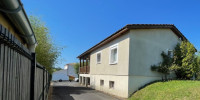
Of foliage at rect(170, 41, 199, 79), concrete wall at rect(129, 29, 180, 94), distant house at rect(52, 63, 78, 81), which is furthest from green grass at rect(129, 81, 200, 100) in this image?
distant house at rect(52, 63, 78, 81)

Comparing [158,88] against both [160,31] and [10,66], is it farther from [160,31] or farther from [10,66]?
[10,66]

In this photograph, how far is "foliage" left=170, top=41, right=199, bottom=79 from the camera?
40.5 ft

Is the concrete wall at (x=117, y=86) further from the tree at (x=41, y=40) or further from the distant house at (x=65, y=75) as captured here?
the distant house at (x=65, y=75)

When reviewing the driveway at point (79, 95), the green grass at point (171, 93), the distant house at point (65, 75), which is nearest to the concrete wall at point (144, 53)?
the green grass at point (171, 93)

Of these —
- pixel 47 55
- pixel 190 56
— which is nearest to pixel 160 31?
pixel 190 56

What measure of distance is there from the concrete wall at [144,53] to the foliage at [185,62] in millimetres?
1006

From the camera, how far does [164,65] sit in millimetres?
12688

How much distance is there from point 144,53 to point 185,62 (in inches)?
122

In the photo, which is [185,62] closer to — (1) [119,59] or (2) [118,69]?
(1) [119,59]

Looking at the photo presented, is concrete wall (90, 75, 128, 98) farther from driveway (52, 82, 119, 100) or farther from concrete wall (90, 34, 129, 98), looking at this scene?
driveway (52, 82, 119, 100)

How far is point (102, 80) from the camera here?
17.8 metres

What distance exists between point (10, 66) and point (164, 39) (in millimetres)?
13184

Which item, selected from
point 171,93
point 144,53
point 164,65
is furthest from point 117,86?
point 171,93

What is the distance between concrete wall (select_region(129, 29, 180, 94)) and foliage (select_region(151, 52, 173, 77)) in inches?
10.4
